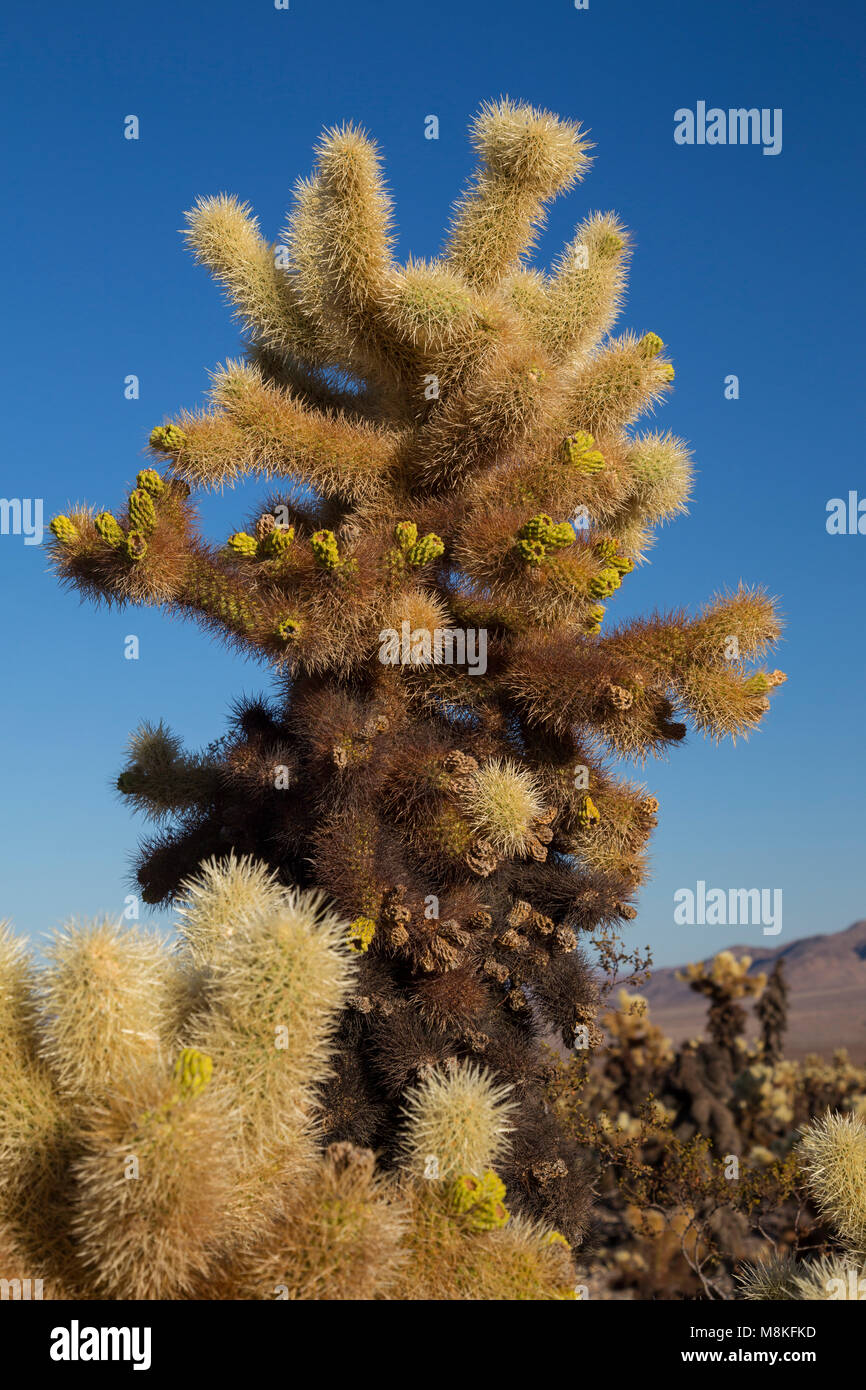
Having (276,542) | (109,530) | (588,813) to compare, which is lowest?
(588,813)

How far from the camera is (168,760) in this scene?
17.5 feet

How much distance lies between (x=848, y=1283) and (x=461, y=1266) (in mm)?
1240

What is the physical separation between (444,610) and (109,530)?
1487mm

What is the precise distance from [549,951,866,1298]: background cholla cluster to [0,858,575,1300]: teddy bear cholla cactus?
132 centimetres

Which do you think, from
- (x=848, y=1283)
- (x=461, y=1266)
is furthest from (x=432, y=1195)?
(x=848, y=1283)

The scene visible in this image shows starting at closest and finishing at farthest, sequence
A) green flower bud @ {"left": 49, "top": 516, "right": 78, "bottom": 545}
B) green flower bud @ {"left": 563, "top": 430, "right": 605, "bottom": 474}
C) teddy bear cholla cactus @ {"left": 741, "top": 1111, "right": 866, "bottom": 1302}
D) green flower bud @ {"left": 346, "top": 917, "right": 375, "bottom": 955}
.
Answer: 1. teddy bear cholla cactus @ {"left": 741, "top": 1111, "right": 866, "bottom": 1302}
2. green flower bud @ {"left": 346, "top": 917, "right": 375, "bottom": 955}
3. green flower bud @ {"left": 563, "top": 430, "right": 605, "bottom": 474}
4. green flower bud @ {"left": 49, "top": 516, "right": 78, "bottom": 545}

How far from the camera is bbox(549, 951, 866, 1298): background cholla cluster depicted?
4.74 meters

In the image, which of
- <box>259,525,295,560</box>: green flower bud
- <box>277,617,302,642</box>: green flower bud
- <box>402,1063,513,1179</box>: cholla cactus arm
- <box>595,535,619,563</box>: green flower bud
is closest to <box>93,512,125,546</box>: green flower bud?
<box>259,525,295,560</box>: green flower bud

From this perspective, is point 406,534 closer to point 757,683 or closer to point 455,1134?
point 757,683

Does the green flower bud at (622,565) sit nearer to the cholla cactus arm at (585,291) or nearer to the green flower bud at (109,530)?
the cholla cactus arm at (585,291)

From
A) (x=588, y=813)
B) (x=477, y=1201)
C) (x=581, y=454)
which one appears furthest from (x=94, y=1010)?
(x=581, y=454)

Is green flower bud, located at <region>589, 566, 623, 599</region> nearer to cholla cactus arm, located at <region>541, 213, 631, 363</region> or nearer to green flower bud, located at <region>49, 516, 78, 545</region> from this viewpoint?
cholla cactus arm, located at <region>541, 213, 631, 363</region>

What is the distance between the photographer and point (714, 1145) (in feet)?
30.2

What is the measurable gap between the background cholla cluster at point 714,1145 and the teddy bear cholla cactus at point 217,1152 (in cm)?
132
